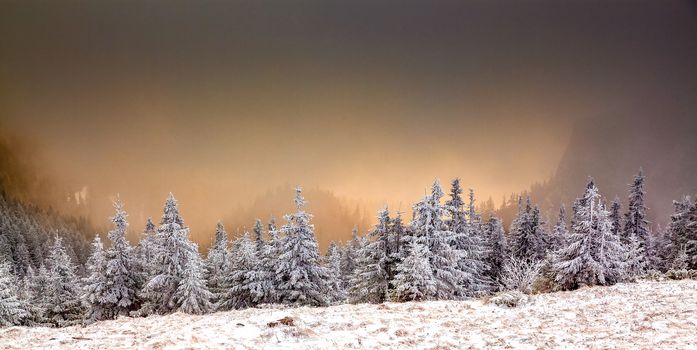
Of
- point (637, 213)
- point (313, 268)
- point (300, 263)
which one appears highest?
point (637, 213)

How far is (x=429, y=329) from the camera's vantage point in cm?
1460

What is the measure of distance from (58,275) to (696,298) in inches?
2139

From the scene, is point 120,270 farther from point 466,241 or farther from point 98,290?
point 466,241

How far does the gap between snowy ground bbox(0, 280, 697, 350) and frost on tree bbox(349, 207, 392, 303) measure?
13922 mm

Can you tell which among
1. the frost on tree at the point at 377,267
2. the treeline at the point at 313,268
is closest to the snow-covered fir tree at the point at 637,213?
the treeline at the point at 313,268

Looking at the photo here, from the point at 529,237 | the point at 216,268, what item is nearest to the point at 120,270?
the point at 216,268

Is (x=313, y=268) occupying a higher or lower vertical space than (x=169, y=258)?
lower

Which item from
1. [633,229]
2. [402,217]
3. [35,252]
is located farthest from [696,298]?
[35,252]

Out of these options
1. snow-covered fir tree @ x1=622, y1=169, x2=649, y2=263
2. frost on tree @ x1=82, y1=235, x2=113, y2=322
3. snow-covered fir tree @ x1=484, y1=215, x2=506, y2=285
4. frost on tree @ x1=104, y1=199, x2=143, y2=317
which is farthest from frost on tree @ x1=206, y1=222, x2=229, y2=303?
snow-covered fir tree @ x1=622, y1=169, x2=649, y2=263

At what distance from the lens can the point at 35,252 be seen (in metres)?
134

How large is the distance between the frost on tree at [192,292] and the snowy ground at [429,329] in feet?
55.6

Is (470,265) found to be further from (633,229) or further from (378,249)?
(633,229)

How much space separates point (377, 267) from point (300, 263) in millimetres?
6980

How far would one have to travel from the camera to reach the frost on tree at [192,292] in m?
33.9
